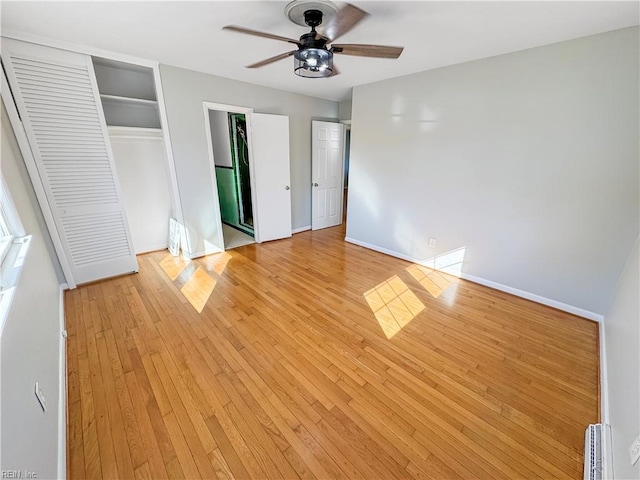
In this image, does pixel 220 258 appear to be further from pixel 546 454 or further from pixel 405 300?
pixel 546 454

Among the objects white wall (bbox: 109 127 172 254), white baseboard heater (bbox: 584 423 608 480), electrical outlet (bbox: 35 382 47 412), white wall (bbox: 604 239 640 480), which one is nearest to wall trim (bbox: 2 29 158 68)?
white wall (bbox: 109 127 172 254)

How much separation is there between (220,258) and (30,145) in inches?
82.1

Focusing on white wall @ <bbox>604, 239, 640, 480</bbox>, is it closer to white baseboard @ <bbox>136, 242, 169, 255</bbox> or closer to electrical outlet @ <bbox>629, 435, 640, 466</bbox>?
electrical outlet @ <bbox>629, 435, 640, 466</bbox>

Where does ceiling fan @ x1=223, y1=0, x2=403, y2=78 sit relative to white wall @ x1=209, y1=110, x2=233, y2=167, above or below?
above

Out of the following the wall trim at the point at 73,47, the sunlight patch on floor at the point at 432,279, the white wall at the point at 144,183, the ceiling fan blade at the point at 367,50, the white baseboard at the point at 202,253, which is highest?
the wall trim at the point at 73,47

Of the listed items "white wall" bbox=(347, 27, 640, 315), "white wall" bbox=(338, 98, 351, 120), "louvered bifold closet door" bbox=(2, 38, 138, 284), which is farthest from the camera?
"white wall" bbox=(338, 98, 351, 120)

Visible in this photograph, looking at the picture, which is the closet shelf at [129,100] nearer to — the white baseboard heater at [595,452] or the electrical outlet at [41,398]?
the electrical outlet at [41,398]

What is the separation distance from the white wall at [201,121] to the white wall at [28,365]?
4.62ft

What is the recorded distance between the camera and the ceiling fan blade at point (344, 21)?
1.42m

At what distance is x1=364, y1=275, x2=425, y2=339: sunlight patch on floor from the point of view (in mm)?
2268

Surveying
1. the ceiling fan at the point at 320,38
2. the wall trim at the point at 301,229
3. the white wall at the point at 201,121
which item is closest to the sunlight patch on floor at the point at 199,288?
the white wall at the point at 201,121

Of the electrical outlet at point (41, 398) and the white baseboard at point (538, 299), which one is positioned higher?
the electrical outlet at point (41, 398)

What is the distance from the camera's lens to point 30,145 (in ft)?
7.50

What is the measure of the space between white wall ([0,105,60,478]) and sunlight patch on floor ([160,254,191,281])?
1.13 metres
